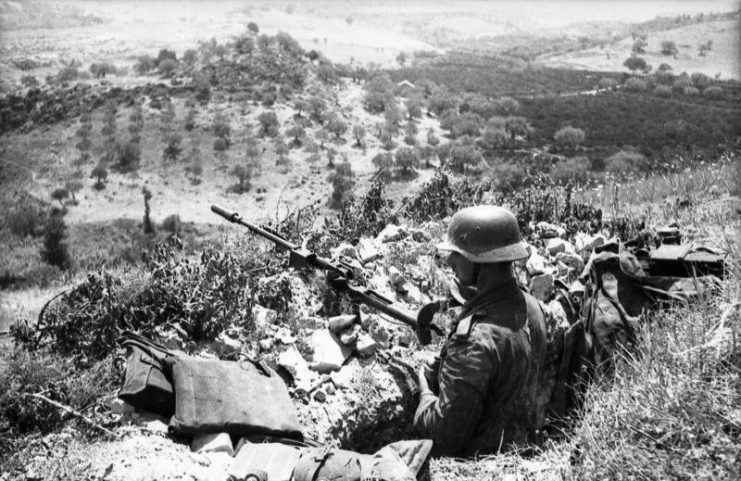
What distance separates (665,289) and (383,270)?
2.18m

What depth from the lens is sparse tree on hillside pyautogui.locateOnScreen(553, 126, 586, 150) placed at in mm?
31094

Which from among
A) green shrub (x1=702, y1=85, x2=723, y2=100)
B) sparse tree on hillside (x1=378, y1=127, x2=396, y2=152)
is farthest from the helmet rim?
green shrub (x1=702, y1=85, x2=723, y2=100)

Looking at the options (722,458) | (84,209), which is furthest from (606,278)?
(84,209)

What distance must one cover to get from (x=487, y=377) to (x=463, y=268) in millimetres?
611

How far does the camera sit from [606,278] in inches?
147

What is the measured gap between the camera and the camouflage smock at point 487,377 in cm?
279

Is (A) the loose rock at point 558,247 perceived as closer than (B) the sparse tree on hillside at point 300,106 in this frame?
Yes

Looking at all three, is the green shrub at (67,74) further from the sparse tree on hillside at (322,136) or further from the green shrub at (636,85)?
the green shrub at (636,85)

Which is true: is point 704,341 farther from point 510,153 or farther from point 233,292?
point 510,153

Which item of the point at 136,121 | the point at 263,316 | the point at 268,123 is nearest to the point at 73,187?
the point at 136,121

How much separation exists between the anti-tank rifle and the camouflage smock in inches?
19.5

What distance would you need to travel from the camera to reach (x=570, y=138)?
31172mm

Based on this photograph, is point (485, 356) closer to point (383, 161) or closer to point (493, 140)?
point (383, 161)

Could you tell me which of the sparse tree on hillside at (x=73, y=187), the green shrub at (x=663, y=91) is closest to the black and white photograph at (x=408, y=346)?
the sparse tree on hillside at (x=73, y=187)
